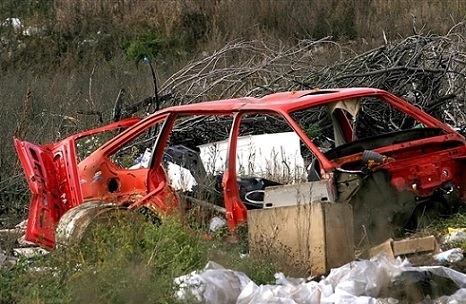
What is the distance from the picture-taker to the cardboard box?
22.0 feet

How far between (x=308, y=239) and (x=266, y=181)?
6.81 ft

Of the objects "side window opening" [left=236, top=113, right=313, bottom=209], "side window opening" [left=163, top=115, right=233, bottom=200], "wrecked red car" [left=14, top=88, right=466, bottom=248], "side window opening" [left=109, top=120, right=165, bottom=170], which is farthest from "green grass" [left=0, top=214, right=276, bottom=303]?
"side window opening" [left=109, top=120, right=165, bottom=170]

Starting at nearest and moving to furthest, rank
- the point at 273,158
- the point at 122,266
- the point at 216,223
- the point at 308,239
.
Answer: the point at 122,266 < the point at 308,239 < the point at 216,223 < the point at 273,158

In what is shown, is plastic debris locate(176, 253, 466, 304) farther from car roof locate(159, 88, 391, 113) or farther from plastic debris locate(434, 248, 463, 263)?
car roof locate(159, 88, 391, 113)

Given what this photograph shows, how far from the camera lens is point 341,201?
24.6 ft

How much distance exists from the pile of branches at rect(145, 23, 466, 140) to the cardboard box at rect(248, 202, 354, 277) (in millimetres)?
5717

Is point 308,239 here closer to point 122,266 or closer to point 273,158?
point 122,266

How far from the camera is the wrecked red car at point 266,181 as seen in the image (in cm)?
761

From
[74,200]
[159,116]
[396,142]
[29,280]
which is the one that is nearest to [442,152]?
[396,142]

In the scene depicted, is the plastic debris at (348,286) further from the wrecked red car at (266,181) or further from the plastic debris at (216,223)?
the plastic debris at (216,223)

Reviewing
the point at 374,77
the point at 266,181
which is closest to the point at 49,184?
the point at 266,181

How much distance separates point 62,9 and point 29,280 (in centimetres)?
2587

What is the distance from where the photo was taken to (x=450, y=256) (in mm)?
6922

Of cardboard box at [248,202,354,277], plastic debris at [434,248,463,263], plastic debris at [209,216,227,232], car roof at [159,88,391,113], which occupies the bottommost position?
plastic debris at [434,248,463,263]
